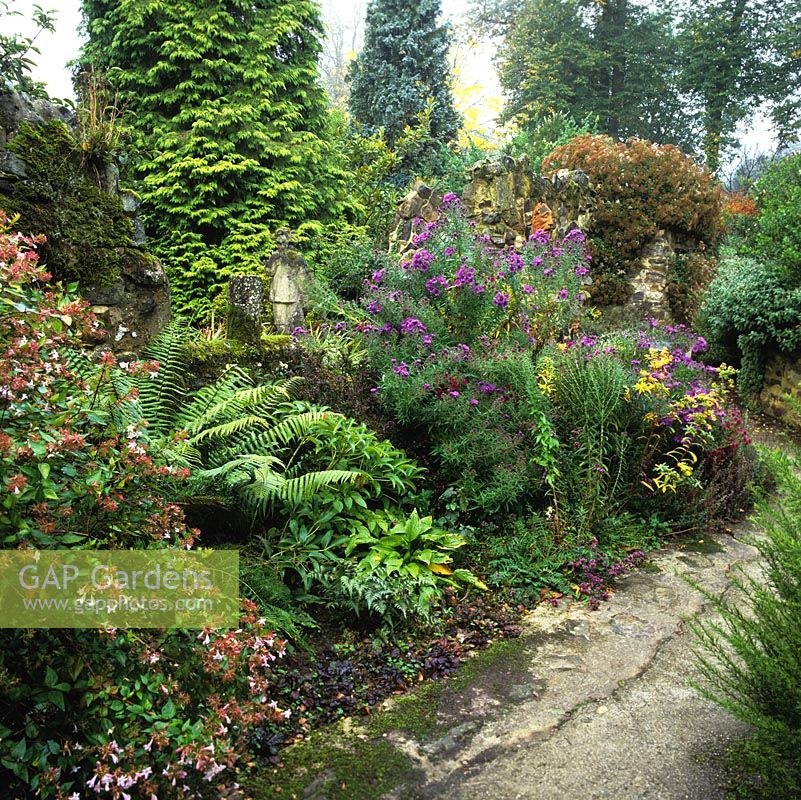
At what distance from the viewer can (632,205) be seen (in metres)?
9.95

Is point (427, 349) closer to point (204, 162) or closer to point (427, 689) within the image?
point (427, 689)

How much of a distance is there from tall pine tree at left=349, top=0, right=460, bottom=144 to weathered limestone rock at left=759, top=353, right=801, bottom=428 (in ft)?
40.5

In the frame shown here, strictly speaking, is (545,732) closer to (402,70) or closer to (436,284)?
(436,284)

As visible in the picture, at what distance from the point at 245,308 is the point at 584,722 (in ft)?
14.0

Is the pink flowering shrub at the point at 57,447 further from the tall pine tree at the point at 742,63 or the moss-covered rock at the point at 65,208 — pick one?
the tall pine tree at the point at 742,63

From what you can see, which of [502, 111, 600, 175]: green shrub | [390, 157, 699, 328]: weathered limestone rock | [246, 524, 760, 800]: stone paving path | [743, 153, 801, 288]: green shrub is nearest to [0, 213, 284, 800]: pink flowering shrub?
[246, 524, 760, 800]: stone paving path

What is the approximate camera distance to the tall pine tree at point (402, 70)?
1762cm

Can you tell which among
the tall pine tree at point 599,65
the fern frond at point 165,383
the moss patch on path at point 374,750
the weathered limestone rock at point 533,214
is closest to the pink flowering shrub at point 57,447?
the moss patch on path at point 374,750

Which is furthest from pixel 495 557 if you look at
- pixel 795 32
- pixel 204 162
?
pixel 795 32

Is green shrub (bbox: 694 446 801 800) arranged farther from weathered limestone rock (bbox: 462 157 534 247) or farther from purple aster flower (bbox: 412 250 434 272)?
weathered limestone rock (bbox: 462 157 534 247)

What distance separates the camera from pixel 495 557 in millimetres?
4109

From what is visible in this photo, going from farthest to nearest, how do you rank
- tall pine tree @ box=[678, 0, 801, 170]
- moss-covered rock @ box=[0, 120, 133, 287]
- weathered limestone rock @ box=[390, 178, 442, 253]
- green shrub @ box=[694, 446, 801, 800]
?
tall pine tree @ box=[678, 0, 801, 170], weathered limestone rock @ box=[390, 178, 442, 253], moss-covered rock @ box=[0, 120, 133, 287], green shrub @ box=[694, 446, 801, 800]

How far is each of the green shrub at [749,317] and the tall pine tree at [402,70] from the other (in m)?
11.2

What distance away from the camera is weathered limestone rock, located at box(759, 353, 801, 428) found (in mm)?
7691
